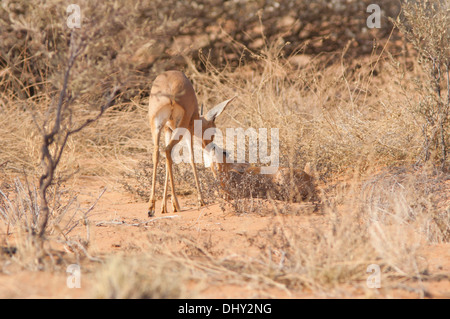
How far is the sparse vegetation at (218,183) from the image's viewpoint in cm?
331

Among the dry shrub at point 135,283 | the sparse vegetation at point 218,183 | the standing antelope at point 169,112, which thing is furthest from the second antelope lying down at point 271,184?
the dry shrub at point 135,283

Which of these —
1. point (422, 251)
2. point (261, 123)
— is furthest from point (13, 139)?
point (422, 251)

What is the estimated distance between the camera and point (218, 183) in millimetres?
6027

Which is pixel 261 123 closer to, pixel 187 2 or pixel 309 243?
pixel 309 243

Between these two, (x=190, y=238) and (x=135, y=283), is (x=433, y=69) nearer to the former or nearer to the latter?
(x=190, y=238)

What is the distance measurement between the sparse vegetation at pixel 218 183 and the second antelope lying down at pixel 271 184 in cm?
8

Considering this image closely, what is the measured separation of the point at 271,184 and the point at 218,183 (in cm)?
64

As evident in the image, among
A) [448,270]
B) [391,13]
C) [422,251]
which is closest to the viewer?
[448,270]

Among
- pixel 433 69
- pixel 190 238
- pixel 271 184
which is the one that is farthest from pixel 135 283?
pixel 433 69

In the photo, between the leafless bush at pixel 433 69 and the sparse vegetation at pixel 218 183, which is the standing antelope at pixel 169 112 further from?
the leafless bush at pixel 433 69
